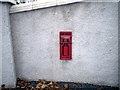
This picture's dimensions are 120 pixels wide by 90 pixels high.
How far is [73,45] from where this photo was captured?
343 centimetres

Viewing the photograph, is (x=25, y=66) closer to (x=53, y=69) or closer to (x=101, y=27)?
(x=53, y=69)

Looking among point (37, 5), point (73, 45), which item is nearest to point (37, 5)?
point (37, 5)

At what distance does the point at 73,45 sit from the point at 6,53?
2309mm

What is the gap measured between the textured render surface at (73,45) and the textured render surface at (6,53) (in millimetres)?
360

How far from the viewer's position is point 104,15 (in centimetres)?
321

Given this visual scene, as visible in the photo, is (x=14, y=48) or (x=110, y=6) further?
(x=14, y=48)

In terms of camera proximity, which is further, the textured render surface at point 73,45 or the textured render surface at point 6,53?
the textured render surface at point 73,45

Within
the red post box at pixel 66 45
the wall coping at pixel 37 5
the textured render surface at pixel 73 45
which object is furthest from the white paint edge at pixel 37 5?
the red post box at pixel 66 45

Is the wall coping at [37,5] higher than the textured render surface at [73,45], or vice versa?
the wall coping at [37,5]

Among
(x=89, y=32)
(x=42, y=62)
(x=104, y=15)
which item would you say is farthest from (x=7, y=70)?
(x=104, y=15)

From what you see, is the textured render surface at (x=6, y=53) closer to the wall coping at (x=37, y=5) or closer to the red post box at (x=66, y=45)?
the wall coping at (x=37, y=5)

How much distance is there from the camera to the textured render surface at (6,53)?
312cm

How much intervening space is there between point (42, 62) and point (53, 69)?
0.50 metres

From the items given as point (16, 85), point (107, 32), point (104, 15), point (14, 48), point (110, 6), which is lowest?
point (16, 85)
